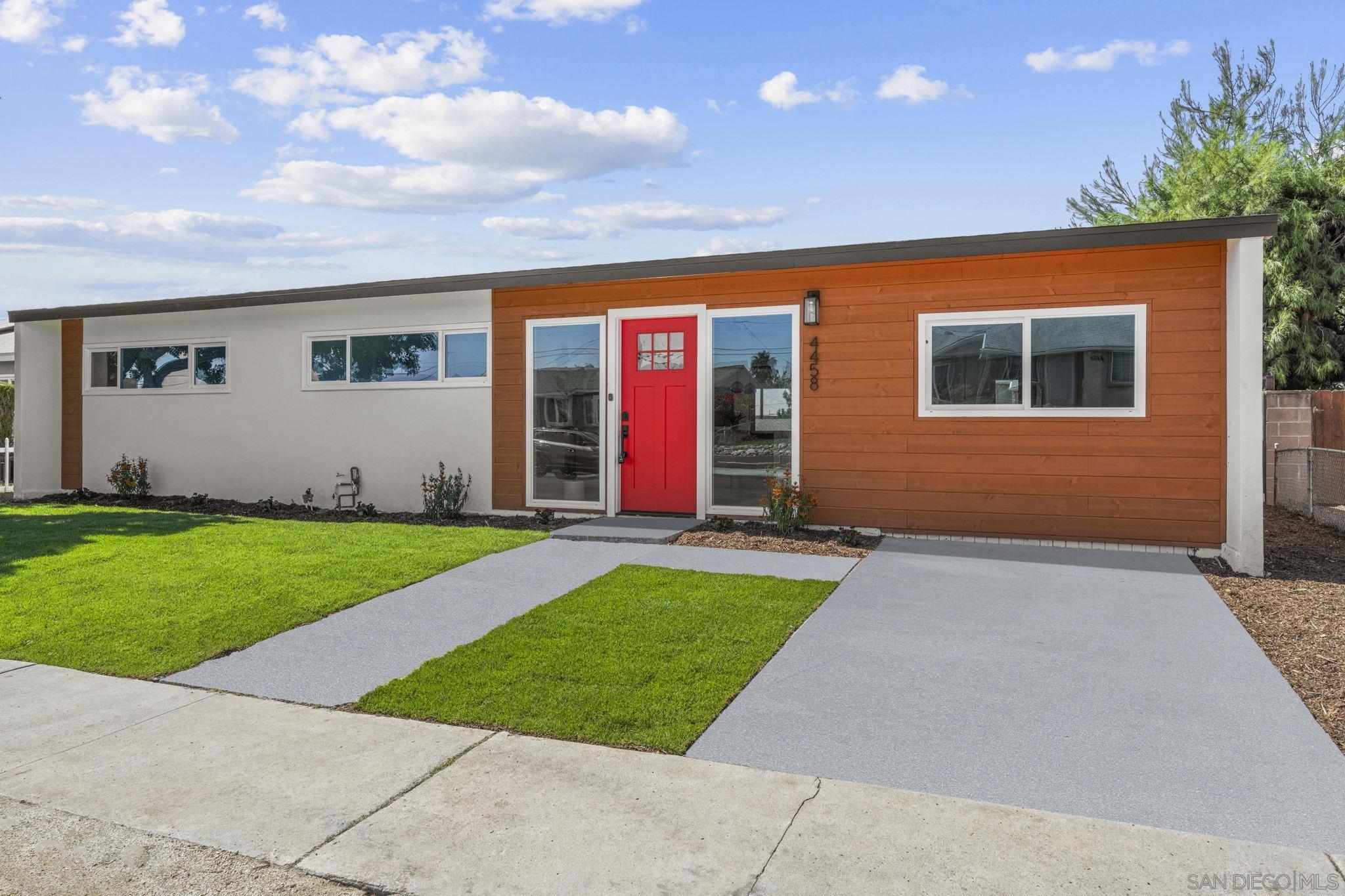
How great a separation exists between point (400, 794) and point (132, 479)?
35.4 feet

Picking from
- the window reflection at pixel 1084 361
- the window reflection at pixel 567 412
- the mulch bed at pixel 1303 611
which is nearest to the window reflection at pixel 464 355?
the window reflection at pixel 567 412

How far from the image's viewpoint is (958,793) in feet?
9.46

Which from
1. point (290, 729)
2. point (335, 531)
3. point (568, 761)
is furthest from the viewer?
point (335, 531)

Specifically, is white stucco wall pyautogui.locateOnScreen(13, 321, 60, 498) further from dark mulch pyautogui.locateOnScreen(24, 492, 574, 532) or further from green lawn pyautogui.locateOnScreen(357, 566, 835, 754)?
green lawn pyautogui.locateOnScreen(357, 566, 835, 754)

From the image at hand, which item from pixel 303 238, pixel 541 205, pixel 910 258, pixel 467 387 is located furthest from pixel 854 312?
pixel 303 238

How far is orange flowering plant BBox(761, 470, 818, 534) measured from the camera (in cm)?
805

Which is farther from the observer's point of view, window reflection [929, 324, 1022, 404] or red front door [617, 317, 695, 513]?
red front door [617, 317, 695, 513]

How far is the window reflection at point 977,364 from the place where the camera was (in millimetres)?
7555

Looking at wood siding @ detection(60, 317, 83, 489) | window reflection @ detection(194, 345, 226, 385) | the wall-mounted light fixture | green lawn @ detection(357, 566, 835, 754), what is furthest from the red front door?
wood siding @ detection(60, 317, 83, 489)

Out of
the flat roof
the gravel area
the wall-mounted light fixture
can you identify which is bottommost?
the gravel area

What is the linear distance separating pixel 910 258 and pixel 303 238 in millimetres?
14269

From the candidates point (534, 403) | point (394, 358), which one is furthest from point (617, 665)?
point (394, 358)

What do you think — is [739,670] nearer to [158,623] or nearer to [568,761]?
[568,761]

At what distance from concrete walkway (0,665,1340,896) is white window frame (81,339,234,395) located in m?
8.52
